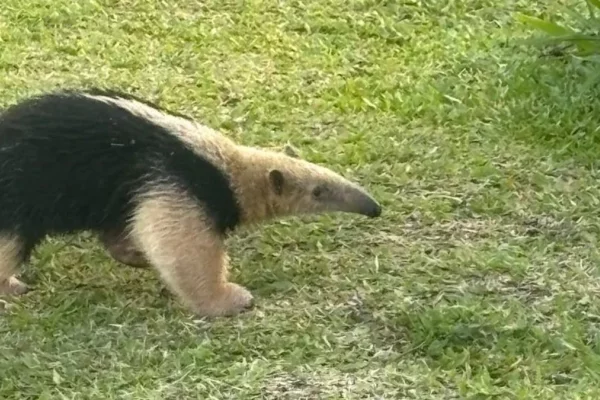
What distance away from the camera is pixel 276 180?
4.42m

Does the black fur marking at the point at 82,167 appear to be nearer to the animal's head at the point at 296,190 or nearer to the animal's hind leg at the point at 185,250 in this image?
the animal's hind leg at the point at 185,250

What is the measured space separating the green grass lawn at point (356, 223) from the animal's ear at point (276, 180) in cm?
34

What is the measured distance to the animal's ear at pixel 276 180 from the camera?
4.39 metres

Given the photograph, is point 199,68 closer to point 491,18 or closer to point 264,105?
point 264,105

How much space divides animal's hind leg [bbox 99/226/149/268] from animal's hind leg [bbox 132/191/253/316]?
0.15 meters

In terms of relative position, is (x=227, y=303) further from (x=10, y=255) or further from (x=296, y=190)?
(x=10, y=255)

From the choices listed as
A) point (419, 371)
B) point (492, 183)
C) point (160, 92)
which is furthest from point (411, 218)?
point (160, 92)

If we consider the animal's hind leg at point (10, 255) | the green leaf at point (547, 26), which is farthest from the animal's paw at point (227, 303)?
the green leaf at point (547, 26)

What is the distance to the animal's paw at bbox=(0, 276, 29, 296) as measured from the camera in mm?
4379

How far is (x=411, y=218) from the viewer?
16.2ft

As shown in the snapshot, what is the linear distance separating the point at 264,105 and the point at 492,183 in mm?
1338

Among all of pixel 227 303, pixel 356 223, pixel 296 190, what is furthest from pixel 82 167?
pixel 356 223

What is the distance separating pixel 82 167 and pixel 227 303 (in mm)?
713

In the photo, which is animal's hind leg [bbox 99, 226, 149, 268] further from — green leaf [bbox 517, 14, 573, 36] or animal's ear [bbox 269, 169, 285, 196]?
green leaf [bbox 517, 14, 573, 36]
